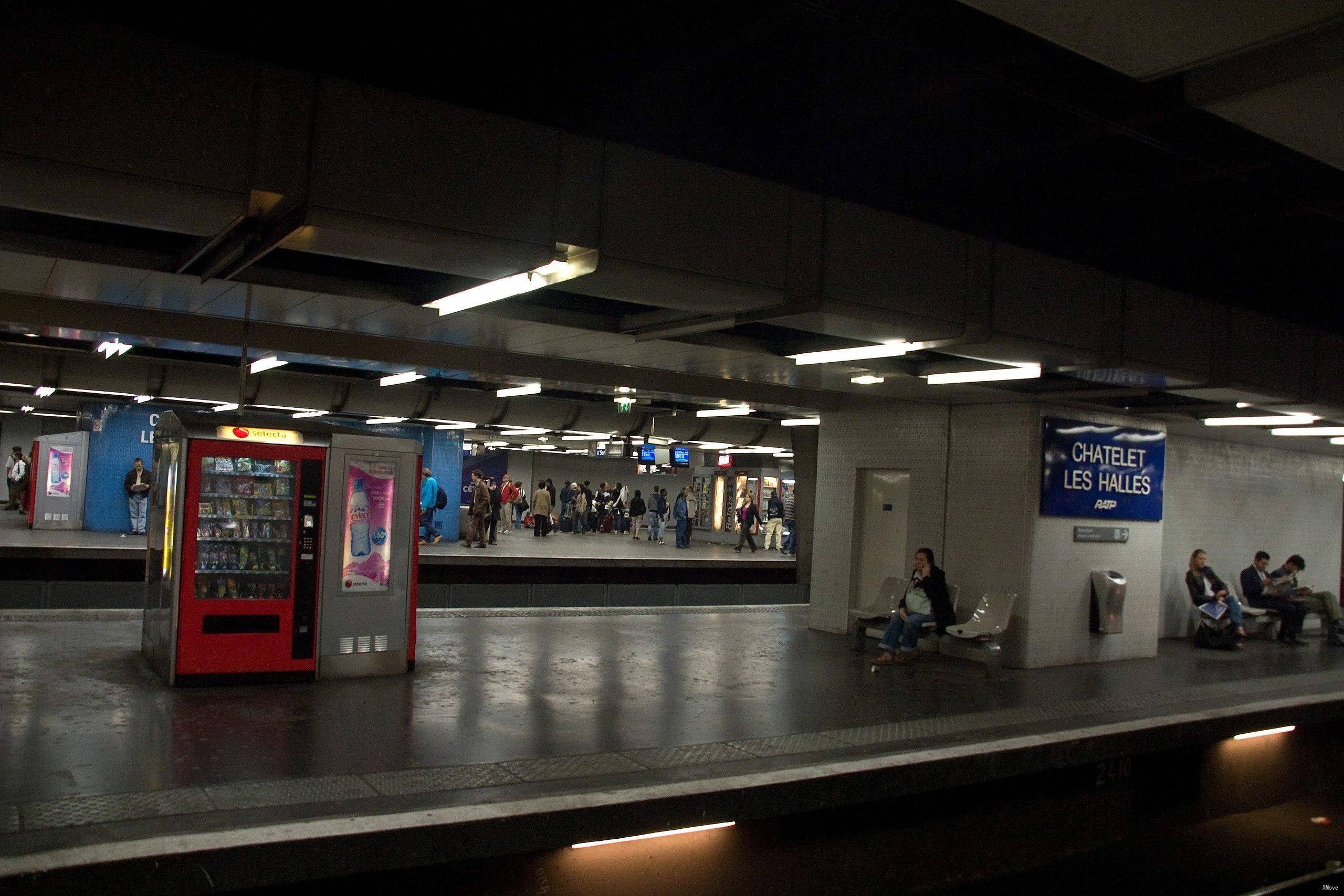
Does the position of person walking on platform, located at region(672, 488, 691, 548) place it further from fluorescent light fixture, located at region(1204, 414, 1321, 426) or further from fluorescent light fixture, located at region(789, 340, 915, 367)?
fluorescent light fixture, located at region(789, 340, 915, 367)

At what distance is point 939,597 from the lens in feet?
36.3

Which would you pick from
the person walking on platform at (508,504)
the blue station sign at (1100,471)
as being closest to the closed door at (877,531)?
the blue station sign at (1100,471)

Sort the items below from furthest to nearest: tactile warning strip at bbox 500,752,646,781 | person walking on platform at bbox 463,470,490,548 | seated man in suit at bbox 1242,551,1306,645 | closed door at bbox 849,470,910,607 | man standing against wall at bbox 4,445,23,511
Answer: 1. man standing against wall at bbox 4,445,23,511
2. person walking on platform at bbox 463,470,490,548
3. seated man in suit at bbox 1242,551,1306,645
4. closed door at bbox 849,470,910,607
5. tactile warning strip at bbox 500,752,646,781

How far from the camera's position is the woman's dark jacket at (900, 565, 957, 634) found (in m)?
11.0

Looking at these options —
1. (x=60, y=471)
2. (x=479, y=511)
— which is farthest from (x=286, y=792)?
(x=60, y=471)

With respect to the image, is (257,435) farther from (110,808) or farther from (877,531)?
(877,531)

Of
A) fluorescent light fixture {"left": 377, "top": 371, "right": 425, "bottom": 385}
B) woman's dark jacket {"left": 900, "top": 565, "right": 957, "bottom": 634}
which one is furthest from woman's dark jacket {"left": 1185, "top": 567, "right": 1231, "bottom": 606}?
fluorescent light fixture {"left": 377, "top": 371, "right": 425, "bottom": 385}

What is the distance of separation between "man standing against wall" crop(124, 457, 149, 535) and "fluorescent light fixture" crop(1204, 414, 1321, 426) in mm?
21383

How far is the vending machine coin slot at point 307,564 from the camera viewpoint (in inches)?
340

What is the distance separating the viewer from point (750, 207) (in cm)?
675

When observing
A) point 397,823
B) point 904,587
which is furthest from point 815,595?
point 397,823

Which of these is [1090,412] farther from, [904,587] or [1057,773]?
[1057,773]

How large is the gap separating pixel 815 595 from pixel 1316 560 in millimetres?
9712

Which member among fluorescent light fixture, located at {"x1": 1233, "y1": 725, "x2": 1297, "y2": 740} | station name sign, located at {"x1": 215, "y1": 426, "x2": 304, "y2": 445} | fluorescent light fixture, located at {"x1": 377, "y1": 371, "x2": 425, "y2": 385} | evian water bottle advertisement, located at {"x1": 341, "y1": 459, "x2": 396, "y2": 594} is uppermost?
fluorescent light fixture, located at {"x1": 377, "y1": 371, "x2": 425, "y2": 385}
